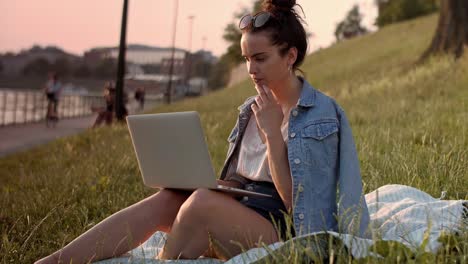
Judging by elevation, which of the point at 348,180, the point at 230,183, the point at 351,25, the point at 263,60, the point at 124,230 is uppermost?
the point at 351,25

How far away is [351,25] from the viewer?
106 m

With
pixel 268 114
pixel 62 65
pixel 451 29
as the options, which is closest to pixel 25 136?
pixel 451 29

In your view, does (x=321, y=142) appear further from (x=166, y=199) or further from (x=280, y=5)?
(x=166, y=199)

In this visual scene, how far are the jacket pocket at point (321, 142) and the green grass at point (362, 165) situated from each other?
516 millimetres

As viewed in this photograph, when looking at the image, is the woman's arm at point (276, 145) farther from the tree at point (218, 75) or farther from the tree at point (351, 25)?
the tree at point (218, 75)

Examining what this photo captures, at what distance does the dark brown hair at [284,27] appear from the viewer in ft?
13.5

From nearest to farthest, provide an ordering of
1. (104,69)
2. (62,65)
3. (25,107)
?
(25,107), (104,69), (62,65)

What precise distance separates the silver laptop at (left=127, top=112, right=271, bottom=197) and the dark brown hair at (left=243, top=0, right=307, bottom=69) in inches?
20.1

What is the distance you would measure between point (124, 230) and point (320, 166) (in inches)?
39.4

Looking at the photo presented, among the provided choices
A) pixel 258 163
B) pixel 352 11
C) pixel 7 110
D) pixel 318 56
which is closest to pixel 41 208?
pixel 258 163

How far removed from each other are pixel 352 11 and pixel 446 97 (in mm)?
94959

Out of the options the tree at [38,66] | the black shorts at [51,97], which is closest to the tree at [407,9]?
the black shorts at [51,97]

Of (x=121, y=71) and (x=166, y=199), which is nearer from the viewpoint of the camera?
(x=166, y=199)

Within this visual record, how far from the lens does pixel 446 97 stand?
449 inches
